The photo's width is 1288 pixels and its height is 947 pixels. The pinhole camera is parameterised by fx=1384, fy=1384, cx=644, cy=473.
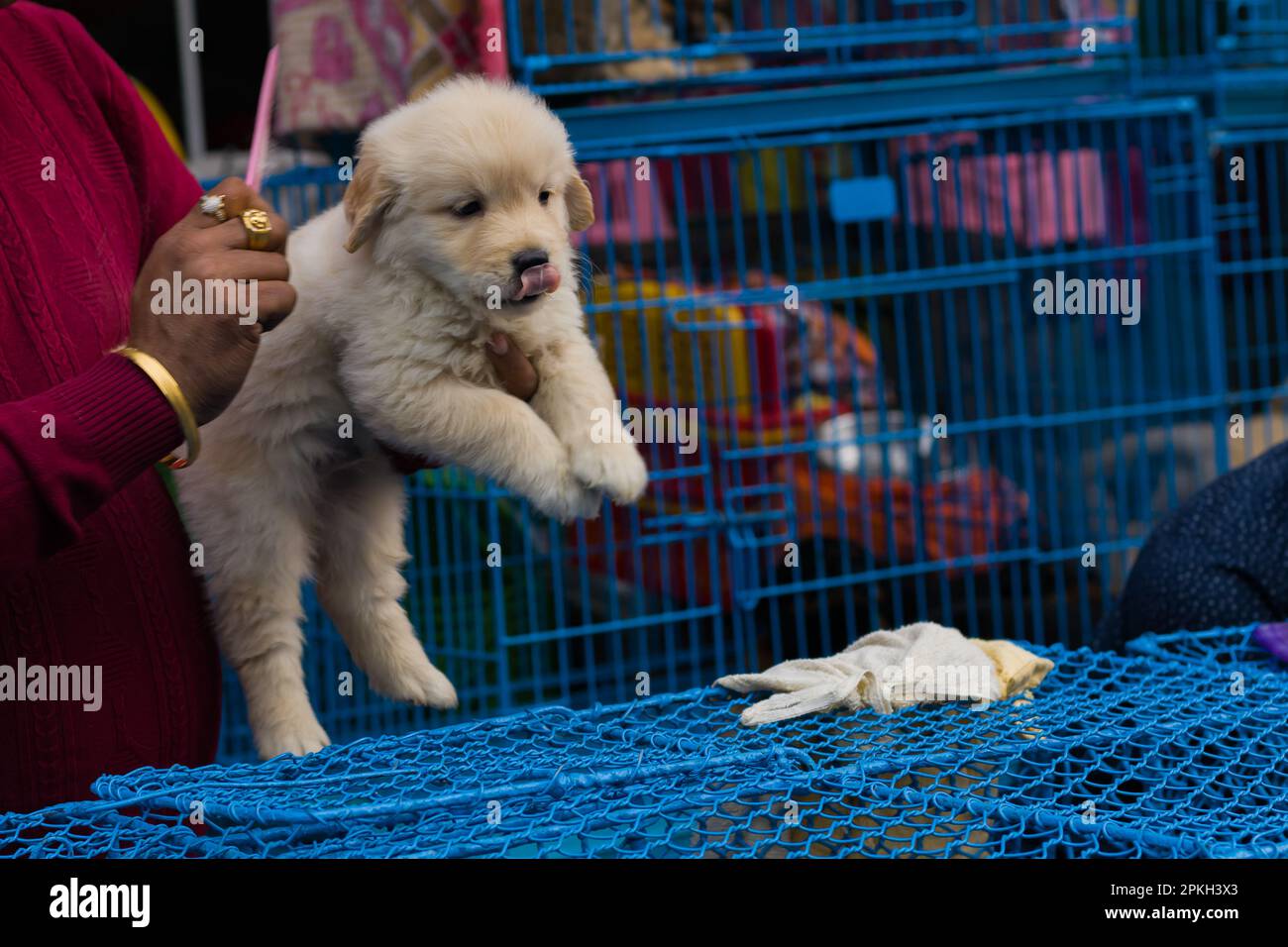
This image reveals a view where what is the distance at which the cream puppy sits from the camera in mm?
1622

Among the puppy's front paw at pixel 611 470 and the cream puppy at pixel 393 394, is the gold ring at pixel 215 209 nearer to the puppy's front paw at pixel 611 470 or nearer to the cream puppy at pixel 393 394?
the cream puppy at pixel 393 394

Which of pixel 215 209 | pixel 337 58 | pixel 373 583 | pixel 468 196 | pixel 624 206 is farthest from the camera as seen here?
pixel 624 206

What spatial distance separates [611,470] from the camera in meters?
1.59

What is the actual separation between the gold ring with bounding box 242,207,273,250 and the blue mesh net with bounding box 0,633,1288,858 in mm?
577

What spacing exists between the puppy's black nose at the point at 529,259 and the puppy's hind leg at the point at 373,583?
406 millimetres

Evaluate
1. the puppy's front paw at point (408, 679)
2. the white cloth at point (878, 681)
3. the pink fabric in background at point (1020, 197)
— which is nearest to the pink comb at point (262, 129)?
the puppy's front paw at point (408, 679)

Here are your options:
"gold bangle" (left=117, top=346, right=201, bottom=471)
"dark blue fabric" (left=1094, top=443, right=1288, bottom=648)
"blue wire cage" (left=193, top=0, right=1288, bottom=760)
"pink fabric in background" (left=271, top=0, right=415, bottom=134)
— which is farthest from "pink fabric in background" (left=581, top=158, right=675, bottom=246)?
"gold bangle" (left=117, top=346, right=201, bottom=471)

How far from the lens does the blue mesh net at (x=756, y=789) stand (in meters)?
1.29

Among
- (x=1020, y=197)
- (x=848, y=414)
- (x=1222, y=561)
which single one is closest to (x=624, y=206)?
(x=848, y=414)

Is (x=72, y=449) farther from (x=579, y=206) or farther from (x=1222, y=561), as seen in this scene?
(x=1222, y=561)

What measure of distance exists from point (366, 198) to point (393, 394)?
24 centimetres

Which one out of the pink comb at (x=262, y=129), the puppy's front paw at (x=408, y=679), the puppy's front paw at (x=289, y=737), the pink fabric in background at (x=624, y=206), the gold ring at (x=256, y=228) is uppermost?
the pink fabric in background at (x=624, y=206)

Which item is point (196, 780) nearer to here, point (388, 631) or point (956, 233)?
point (388, 631)
